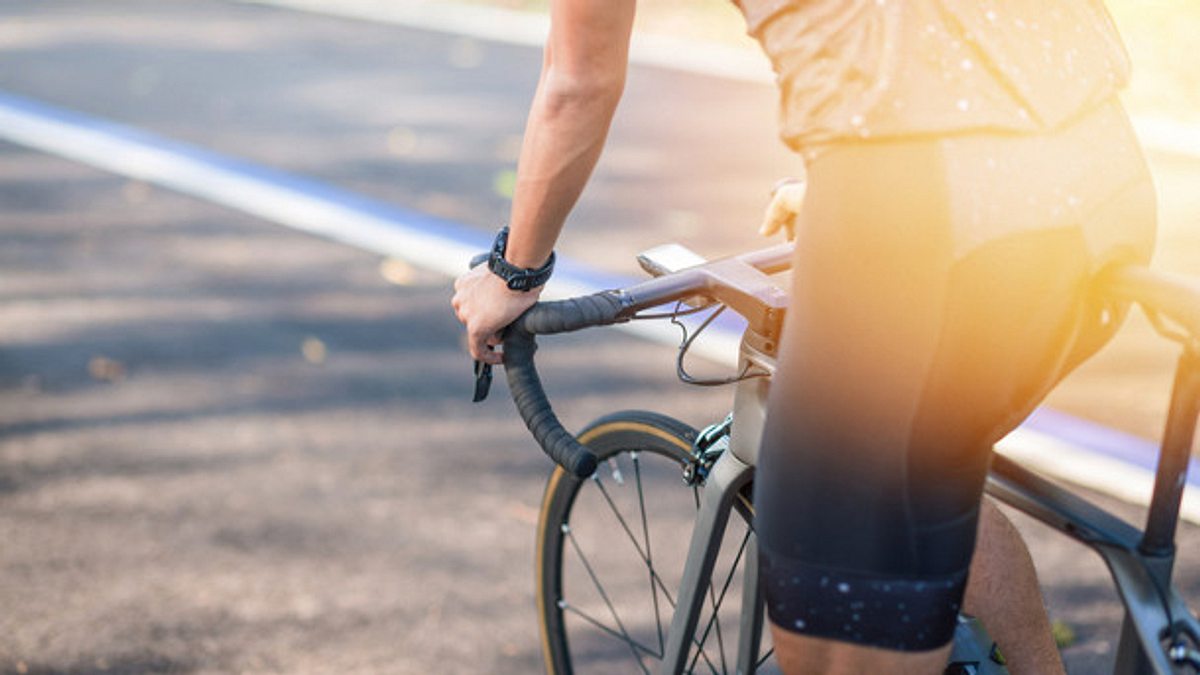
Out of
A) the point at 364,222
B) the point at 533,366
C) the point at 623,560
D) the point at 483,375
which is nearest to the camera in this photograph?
the point at 533,366

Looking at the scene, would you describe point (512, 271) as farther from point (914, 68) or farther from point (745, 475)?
point (914, 68)

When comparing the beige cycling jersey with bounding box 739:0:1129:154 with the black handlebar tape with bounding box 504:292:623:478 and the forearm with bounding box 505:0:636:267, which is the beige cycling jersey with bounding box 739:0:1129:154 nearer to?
the forearm with bounding box 505:0:636:267

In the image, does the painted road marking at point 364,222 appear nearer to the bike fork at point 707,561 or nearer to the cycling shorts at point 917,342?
the bike fork at point 707,561

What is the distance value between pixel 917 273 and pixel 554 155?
587 mm

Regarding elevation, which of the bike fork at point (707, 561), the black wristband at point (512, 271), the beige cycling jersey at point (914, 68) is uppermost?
the beige cycling jersey at point (914, 68)

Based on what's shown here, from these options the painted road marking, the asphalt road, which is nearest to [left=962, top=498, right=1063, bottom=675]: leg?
the asphalt road

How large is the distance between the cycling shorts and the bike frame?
0.42 feet

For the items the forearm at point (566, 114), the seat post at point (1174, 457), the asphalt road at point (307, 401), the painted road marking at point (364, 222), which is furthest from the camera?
the painted road marking at point (364, 222)

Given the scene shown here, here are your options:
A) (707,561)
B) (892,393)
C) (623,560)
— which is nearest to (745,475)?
(707,561)

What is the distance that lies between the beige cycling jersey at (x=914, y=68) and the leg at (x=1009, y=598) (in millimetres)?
765

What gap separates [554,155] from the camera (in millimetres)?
2002

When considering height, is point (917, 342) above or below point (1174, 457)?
above

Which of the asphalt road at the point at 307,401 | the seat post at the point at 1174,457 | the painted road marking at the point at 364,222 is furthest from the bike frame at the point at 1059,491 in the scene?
the painted road marking at the point at 364,222

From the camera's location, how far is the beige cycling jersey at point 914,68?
1627 millimetres
